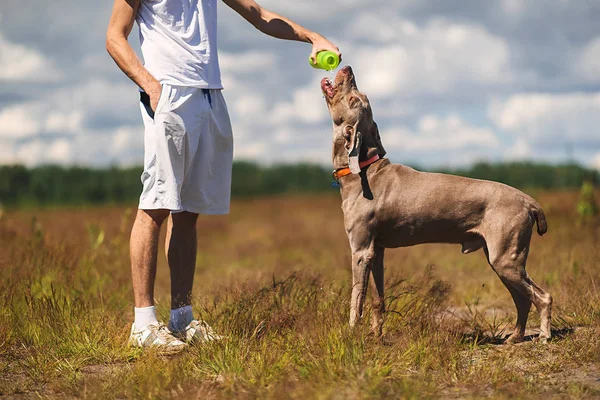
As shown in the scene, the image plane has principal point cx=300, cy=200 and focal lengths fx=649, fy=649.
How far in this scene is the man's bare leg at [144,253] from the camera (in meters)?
4.85

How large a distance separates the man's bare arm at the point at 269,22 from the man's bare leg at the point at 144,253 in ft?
6.14

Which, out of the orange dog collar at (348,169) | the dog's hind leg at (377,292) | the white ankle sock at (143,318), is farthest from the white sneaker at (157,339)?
the orange dog collar at (348,169)

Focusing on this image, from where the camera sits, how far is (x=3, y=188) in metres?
32.7

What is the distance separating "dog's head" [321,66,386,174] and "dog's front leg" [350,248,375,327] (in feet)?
2.16

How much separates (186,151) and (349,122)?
1230mm

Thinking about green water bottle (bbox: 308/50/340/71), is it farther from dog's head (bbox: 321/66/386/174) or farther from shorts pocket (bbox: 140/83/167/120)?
shorts pocket (bbox: 140/83/167/120)

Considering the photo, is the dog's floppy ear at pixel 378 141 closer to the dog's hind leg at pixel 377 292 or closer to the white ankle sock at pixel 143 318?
the dog's hind leg at pixel 377 292

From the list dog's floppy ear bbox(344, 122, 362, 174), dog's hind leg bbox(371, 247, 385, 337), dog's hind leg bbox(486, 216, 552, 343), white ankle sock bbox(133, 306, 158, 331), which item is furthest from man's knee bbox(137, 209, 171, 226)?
dog's hind leg bbox(486, 216, 552, 343)

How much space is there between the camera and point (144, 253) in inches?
191

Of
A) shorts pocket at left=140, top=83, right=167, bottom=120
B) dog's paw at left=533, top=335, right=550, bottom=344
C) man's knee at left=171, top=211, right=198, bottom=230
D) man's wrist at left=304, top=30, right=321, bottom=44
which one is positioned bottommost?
dog's paw at left=533, top=335, right=550, bottom=344

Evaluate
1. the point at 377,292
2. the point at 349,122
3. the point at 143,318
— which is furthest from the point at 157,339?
the point at 349,122

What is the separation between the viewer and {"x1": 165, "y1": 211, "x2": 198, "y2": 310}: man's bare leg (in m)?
5.15

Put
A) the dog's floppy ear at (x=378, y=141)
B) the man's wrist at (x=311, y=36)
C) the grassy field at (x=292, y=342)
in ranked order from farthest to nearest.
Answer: the man's wrist at (x=311, y=36), the dog's floppy ear at (x=378, y=141), the grassy field at (x=292, y=342)

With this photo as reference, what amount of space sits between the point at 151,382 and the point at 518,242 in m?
2.69
